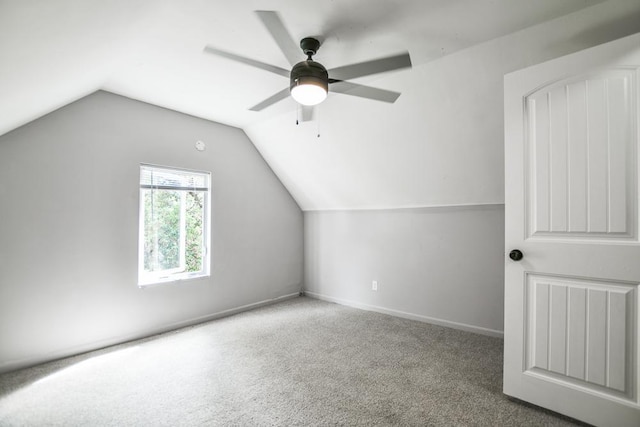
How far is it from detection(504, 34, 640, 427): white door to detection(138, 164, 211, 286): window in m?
3.19

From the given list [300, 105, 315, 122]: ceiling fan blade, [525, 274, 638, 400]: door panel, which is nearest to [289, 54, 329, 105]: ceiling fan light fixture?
[300, 105, 315, 122]: ceiling fan blade

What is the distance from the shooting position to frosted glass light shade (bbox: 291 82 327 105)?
5.87 ft

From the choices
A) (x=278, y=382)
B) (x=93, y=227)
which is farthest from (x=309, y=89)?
(x=93, y=227)

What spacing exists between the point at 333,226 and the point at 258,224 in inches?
43.4

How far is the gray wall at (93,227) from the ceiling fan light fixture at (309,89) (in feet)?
6.92

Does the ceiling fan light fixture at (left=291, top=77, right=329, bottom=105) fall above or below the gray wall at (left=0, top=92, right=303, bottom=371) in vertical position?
above

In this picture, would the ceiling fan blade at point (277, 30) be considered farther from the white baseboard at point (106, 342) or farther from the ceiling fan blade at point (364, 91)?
the white baseboard at point (106, 342)

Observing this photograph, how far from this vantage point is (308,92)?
1.83 meters

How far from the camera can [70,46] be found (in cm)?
160

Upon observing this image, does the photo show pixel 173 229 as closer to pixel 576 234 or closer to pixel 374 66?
pixel 374 66

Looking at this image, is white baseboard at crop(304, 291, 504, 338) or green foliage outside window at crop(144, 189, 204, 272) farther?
green foliage outside window at crop(144, 189, 204, 272)

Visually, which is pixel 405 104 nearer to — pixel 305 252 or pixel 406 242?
pixel 406 242

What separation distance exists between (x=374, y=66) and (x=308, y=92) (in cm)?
45

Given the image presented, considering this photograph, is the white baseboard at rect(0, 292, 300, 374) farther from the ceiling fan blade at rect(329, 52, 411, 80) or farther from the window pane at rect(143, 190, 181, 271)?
the ceiling fan blade at rect(329, 52, 411, 80)
